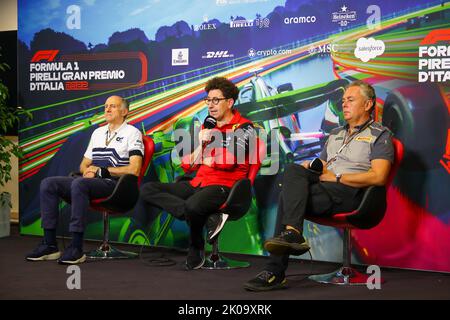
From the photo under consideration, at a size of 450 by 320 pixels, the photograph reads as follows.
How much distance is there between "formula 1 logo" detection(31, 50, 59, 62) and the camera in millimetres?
6218

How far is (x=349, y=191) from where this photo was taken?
413cm

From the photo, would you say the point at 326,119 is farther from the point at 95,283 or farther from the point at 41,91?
the point at 41,91

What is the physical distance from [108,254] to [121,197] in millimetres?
514

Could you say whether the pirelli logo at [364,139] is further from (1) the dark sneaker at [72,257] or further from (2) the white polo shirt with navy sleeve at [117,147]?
(1) the dark sneaker at [72,257]

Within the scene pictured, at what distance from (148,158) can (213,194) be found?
2.96 feet

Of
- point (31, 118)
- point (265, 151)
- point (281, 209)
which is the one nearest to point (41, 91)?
point (31, 118)

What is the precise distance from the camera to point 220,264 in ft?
15.6

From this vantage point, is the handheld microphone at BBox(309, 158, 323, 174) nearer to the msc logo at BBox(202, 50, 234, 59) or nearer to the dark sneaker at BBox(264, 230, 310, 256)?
the dark sneaker at BBox(264, 230, 310, 256)

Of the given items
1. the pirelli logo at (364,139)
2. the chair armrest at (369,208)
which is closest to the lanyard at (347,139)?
the pirelli logo at (364,139)

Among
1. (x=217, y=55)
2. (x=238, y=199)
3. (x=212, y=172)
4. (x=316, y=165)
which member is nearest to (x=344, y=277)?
(x=316, y=165)

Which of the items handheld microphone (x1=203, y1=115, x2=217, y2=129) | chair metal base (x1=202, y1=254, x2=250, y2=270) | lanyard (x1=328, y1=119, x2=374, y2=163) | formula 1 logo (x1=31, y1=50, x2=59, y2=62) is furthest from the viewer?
formula 1 logo (x1=31, y1=50, x2=59, y2=62)

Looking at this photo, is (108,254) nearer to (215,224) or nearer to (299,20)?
(215,224)

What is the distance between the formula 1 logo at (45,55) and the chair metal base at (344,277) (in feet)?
10.9

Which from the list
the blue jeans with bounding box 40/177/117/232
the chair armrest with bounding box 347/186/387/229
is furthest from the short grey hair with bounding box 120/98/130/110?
the chair armrest with bounding box 347/186/387/229
